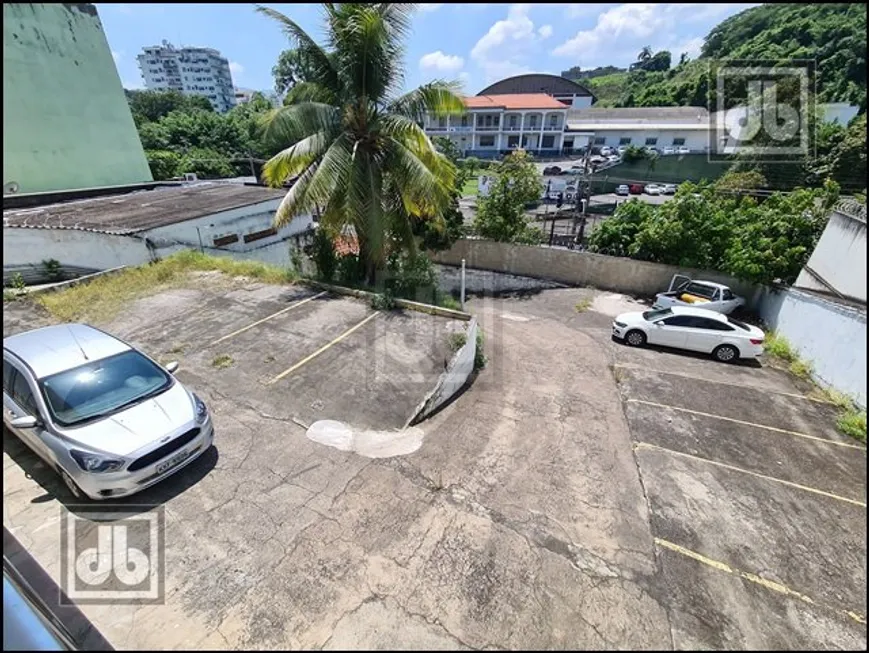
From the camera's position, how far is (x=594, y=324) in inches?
580

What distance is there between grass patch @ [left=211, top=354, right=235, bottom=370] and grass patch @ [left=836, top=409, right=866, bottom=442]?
1273 centimetres

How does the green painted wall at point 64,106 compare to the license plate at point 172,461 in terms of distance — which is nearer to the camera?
the license plate at point 172,461

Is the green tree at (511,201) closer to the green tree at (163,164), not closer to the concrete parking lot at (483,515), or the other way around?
the concrete parking lot at (483,515)

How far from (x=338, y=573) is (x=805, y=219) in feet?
59.0

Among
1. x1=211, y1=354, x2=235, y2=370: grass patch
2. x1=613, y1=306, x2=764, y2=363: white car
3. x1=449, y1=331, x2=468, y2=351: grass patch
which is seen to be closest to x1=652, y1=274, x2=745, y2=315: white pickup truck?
x1=613, y1=306, x2=764, y2=363: white car

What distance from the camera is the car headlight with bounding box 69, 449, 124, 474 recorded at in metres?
4.71

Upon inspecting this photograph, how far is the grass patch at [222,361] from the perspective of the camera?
8.20m

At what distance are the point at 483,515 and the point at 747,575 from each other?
3.45 meters

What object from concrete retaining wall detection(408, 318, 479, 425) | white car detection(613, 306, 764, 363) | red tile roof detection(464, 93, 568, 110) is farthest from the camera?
red tile roof detection(464, 93, 568, 110)

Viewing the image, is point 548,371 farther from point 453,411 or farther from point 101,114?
point 101,114

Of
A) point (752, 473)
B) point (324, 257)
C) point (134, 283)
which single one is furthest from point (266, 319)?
point (752, 473)

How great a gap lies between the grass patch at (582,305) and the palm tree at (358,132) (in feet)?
27.8

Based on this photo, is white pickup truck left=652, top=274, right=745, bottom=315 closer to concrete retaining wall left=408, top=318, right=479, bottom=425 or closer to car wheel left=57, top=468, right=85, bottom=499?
concrete retaining wall left=408, top=318, right=479, bottom=425

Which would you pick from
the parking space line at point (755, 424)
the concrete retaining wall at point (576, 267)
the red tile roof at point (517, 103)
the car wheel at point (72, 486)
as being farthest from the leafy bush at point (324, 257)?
the red tile roof at point (517, 103)
